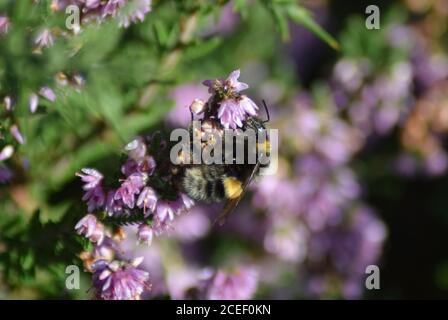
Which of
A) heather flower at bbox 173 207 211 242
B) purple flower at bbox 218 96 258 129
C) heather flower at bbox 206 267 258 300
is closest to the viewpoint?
purple flower at bbox 218 96 258 129

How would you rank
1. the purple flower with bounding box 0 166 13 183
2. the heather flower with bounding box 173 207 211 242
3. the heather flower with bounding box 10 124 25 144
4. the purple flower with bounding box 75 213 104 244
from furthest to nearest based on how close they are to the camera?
the heather flower with bounding box 173 207 211 242 → the purple flower with bounding box 0 166 13 183 → the heather flower with bounding box 10 124 25 144 → the purple flower with bounding box 75 213 104 244

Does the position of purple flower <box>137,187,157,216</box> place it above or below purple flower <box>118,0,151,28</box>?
below

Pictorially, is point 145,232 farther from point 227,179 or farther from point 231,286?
point 231,286

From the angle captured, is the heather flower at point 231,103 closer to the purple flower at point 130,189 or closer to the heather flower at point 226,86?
the heather flower at point 226,86

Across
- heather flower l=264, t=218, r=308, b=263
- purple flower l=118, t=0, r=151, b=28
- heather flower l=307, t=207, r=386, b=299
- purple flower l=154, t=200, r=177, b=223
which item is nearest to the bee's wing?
purple flower l=154, t=200, r=177, b=223

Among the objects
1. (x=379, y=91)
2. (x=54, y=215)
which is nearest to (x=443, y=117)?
(x=379, y=91)

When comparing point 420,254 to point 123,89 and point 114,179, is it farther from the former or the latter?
point 114,179

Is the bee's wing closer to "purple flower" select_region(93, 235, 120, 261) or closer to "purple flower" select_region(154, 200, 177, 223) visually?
"purple flower" select_region(154, 200, 177, 223)

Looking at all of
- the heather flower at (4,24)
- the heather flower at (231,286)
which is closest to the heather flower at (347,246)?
the heather flower at (231,286)
